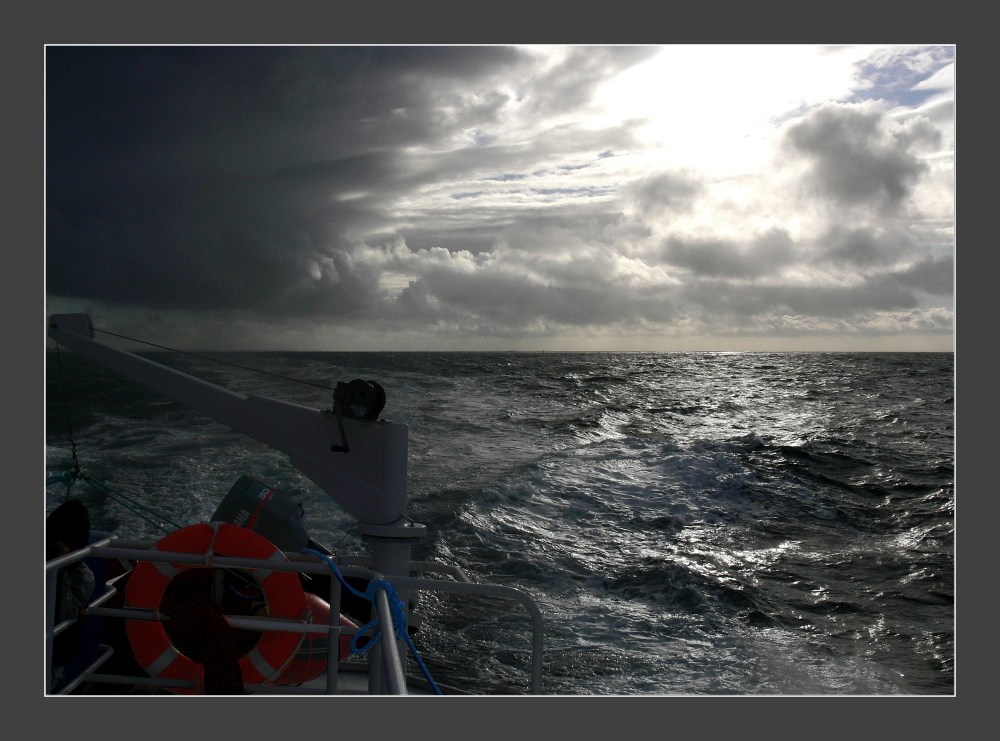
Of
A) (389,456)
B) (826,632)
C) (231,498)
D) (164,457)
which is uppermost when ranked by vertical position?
(389,456)

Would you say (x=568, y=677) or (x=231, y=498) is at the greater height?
(x=231, y=498)

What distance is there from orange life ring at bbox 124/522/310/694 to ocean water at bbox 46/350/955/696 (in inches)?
64.1

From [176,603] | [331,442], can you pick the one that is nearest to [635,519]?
[331,442]

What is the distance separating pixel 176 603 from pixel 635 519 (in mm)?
10349

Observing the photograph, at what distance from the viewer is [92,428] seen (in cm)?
1650

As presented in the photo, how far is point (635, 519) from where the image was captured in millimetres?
12703

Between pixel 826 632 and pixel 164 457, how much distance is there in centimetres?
1177

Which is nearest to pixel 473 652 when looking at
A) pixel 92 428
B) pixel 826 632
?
pixel 826 632

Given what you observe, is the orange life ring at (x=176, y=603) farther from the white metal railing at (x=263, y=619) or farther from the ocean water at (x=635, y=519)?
the ocean water at (x=635, y=519)

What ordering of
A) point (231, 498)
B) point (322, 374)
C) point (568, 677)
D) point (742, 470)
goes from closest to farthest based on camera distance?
point (231, 498), point (568, 677), point (742, 470), point (322, 374)

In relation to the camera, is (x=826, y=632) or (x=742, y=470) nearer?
(x=826, y=632)

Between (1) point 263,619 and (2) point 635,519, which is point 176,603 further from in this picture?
(2) point 635,519

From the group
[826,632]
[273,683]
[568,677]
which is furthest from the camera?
[826,632]

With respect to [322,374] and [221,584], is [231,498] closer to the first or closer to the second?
[221,584]
